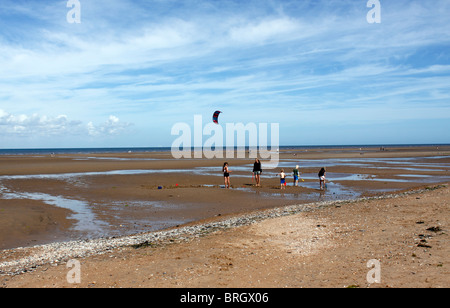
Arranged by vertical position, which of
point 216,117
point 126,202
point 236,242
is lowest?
point 126,202

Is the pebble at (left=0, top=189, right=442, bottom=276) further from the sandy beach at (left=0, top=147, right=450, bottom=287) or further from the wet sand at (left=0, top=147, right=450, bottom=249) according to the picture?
the wet sand at (left=0, top=147, right=450, bottom=249)

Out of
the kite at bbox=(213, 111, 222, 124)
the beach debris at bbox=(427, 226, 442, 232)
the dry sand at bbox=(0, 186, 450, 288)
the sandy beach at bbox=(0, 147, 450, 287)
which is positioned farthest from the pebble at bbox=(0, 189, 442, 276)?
the kite at bbox=(213, 111, 222, 124)

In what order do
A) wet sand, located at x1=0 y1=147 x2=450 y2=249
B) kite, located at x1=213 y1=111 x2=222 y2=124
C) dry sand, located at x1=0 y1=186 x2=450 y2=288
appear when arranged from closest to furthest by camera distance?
dry sand, located at x1=0 y1=186 x2=450 y2=288 < wet sand, located at x1=0 y1=147 x2=450 y2=249 < kite, located at x1=213 y1=111 x2=222 y2=124

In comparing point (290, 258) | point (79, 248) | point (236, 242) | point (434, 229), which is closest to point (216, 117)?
point (79, 248)

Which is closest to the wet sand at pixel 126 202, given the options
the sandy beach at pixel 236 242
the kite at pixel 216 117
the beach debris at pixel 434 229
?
the sandy beach at pixel 236 242

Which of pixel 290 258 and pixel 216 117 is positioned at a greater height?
pixel 216 117

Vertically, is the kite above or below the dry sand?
above

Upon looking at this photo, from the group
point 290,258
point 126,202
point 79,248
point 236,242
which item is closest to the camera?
point 290,258

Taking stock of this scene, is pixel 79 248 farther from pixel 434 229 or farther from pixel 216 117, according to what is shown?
pixel 216 117

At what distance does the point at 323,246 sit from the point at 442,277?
3342mm

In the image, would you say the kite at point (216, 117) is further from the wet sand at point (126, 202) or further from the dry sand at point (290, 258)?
the dry sand at point (290, 258)

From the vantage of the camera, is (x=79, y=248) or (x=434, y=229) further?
(x=79, y=248)

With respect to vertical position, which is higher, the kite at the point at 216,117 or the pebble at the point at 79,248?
the kite at the point at 216,117
